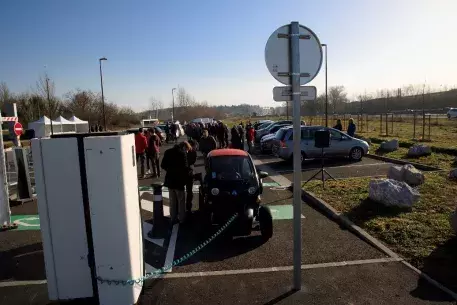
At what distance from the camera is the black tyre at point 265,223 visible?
616cm

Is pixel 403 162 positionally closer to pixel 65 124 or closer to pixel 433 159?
pixel 433 159

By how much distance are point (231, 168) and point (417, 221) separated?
3.74m

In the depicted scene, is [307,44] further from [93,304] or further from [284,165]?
[284,165]

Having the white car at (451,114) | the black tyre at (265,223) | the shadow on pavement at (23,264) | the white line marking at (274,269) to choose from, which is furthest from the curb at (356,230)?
the white car at (451,114)

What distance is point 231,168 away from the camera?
6977mm

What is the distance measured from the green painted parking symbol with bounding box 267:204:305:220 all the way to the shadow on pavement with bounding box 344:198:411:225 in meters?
1.13

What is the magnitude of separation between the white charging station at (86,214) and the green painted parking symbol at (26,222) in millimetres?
4208

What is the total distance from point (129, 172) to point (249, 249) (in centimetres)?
289

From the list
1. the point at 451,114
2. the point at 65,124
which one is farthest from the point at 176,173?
the point at 451,114

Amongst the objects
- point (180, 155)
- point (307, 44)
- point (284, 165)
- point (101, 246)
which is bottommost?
point (284, 165)

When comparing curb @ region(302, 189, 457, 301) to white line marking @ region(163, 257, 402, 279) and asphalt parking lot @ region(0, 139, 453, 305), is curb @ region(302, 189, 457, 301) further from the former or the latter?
white line marking @ region(163, 257, 402, 279)

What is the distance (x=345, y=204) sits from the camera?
8.00 meters

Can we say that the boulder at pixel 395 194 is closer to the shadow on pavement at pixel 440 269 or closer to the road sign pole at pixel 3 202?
the shadow on pavement at pixel 440 269

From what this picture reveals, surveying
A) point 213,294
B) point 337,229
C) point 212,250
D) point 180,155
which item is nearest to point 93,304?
point 213,294
